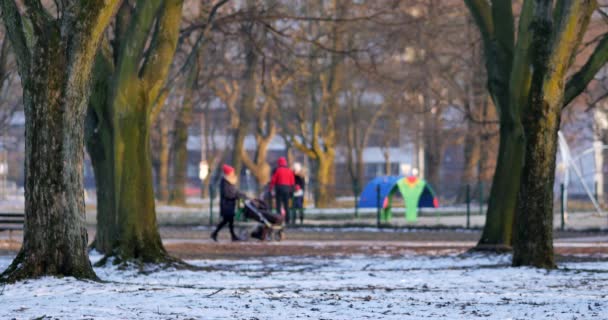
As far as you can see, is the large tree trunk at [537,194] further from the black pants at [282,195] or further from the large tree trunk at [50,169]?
the black pants at [282,195]

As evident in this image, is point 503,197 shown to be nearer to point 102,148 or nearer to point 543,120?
point 543,120

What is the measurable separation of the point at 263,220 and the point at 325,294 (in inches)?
545

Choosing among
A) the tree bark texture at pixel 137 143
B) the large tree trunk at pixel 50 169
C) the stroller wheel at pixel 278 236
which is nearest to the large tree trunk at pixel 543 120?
the tree bark texture at pixel 137 143

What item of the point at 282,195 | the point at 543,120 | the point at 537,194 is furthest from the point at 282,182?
the point at 543,120

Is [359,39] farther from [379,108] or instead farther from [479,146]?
[379,108]

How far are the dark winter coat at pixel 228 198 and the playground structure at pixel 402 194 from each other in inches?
355

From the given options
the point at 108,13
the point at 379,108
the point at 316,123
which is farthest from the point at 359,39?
the point at 108,13

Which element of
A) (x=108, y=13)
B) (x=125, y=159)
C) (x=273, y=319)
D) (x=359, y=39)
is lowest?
(x=273, y=319)

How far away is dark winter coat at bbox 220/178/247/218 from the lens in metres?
28.1

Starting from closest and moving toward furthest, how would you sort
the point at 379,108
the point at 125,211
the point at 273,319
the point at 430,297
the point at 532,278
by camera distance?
the point at 273,319, the point at 430,297, the point at 532,278, the point at 125,211, the point at 379,108

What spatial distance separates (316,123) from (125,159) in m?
36.7

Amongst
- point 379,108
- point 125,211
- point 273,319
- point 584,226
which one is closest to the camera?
point 273,319

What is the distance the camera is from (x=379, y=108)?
7688 centimetres

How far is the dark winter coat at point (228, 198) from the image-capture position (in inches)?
1105
